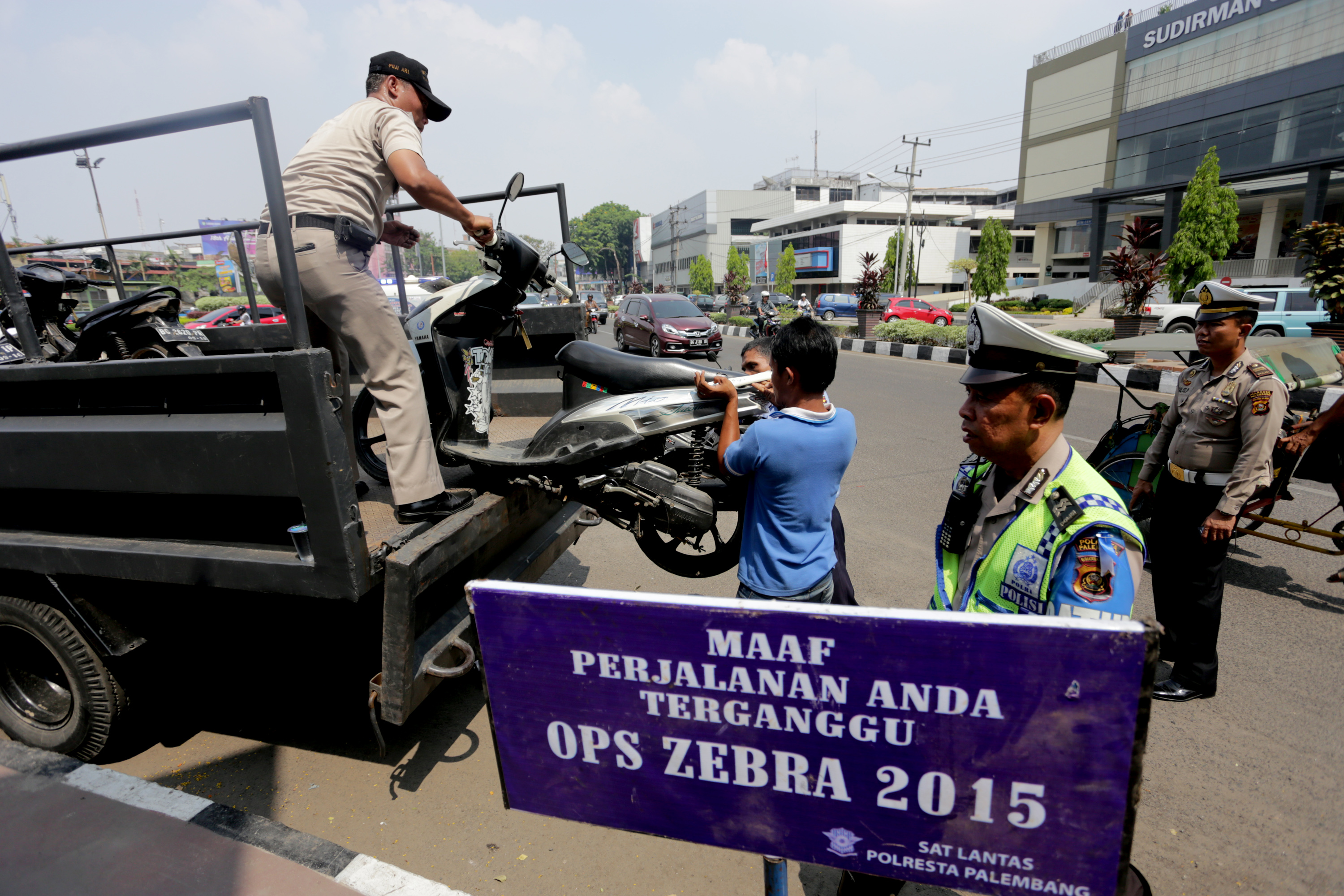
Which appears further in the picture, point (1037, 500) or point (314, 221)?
point (314, 221)

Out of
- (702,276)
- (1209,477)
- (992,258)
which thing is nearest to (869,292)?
(992,258)

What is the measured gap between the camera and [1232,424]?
9.93 feet

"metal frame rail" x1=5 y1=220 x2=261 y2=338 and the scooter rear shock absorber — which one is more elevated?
"metal frame rail" x1=5 y1=220 x2=261 y2=338

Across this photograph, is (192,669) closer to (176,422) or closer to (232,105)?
(176,422)

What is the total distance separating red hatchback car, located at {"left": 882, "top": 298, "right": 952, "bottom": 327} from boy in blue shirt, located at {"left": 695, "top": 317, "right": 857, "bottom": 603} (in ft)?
87.5

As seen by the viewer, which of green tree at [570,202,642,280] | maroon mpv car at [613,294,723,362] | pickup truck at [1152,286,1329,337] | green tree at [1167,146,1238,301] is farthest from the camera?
green tree at [570,202,642,280]

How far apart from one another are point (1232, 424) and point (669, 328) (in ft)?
45.7

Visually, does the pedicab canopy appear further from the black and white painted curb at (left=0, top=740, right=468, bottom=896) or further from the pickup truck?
the pickup truck

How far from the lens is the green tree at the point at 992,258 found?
1165 inches

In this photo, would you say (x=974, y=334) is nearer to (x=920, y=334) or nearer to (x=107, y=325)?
(x=107, y=325)

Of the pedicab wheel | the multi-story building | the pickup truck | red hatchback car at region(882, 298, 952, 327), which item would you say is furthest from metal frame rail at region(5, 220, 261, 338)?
the multi-story building

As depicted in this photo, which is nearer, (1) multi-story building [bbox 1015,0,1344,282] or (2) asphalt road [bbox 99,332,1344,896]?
(2) asphalt road [bbox 99,332,1344,896]

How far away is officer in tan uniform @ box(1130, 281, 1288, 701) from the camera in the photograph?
290 centimetres

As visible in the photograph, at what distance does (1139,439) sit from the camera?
4.28 meters
